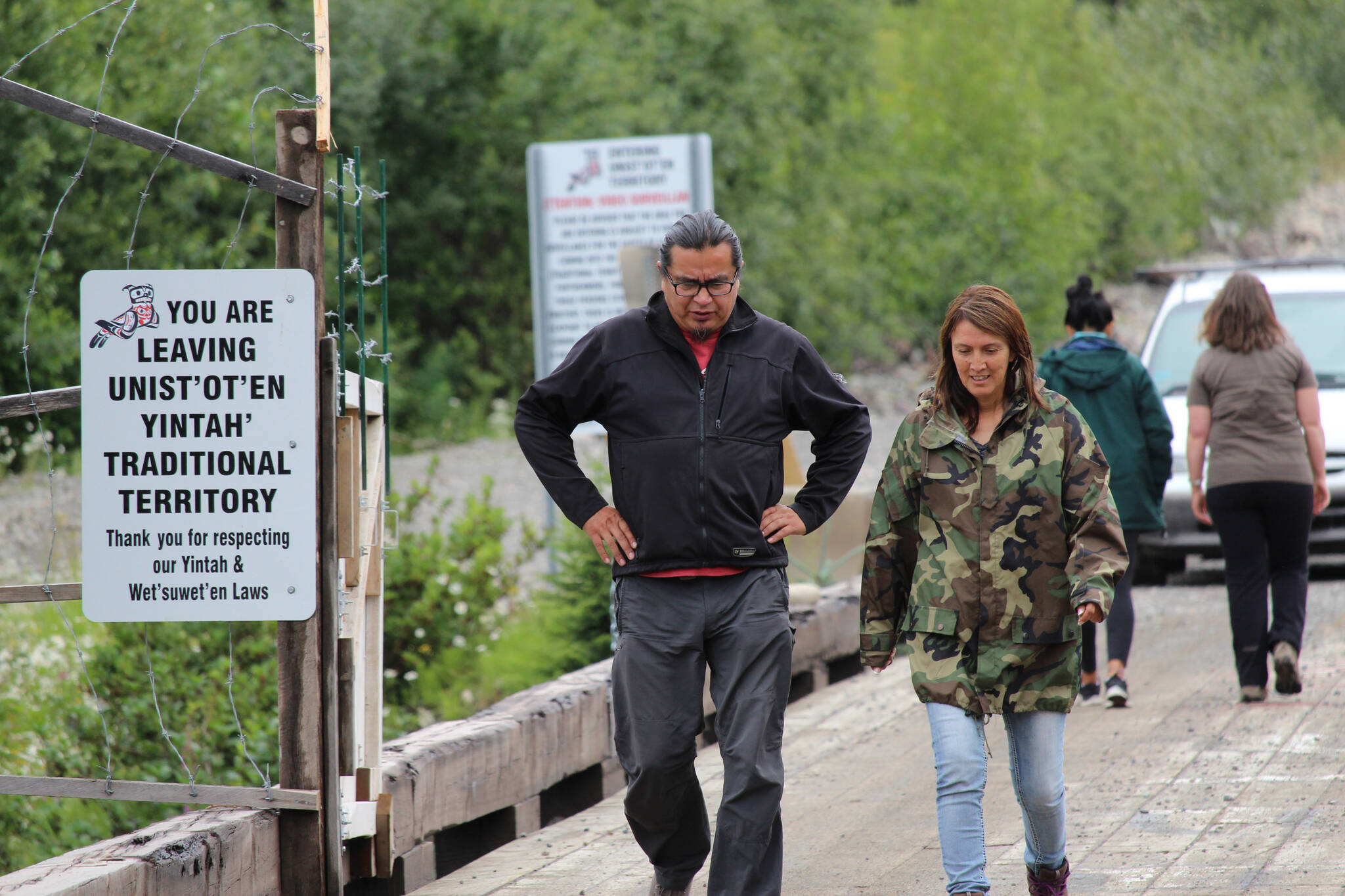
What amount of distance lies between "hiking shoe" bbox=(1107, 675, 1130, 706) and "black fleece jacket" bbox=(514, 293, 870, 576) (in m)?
3.54

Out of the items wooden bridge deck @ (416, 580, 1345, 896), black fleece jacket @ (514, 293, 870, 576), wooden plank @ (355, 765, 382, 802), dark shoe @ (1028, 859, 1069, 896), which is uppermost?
black fleece jacket @ (514, 293, 870, 576)

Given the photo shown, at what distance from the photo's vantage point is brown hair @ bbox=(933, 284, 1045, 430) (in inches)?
167

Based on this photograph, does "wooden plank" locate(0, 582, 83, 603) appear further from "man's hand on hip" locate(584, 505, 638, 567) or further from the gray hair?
the gray hair

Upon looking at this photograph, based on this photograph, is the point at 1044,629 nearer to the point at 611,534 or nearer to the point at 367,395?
the point at 611,534

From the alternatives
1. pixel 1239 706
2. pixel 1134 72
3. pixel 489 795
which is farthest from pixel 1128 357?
pixel 1134 72

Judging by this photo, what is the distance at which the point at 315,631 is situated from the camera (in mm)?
4484

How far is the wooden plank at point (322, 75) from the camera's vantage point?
4.27m

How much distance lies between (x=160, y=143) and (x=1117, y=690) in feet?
16.8

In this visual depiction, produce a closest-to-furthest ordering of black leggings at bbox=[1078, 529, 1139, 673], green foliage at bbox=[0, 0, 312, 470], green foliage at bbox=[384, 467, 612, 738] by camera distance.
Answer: black leggings at bbox=[1078, 529, 1139, 673]
green foliage at bbox=[384, 467, 612, 738]
green foliage at bbox=[0, 0, 312, 470]

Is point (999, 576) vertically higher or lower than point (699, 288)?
lower

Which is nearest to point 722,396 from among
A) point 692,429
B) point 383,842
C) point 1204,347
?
point 692,429

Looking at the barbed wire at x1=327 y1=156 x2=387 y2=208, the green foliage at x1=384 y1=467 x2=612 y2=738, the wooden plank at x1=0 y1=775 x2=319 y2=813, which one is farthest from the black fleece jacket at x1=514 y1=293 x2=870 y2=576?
the green foliage at x1=384 y1=467 x2=612 y2=738

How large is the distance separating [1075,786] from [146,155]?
12.6 metres

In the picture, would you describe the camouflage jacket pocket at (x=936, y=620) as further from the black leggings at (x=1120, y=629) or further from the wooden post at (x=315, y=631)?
the black leggings at (x=1120, y=629)
